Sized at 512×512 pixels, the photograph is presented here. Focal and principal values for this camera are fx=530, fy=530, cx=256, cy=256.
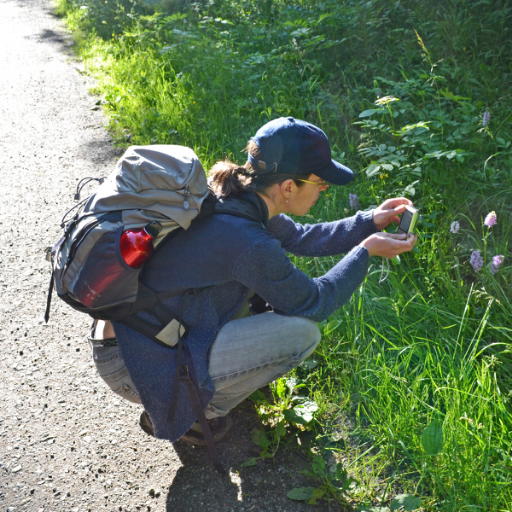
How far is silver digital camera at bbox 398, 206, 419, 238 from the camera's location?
2.25m

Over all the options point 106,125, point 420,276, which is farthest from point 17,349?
point 106,125

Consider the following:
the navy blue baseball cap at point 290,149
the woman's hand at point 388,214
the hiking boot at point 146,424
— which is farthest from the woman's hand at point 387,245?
the hiking boot at point 146,424

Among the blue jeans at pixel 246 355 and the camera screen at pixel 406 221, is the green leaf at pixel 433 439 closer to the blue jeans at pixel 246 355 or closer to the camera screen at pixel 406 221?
the blue jeans at pixel 246 355

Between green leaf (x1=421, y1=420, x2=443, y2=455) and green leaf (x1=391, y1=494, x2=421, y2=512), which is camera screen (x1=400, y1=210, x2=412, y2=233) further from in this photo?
green leaf (x1=391, y1=494, x2=421, y2=512)

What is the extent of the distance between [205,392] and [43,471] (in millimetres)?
877

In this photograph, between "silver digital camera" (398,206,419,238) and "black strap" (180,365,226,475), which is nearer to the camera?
"black strap" (180,365,226,475)

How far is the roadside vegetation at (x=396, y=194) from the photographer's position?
209cm

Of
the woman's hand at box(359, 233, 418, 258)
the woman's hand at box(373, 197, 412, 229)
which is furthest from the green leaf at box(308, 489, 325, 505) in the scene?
the woman's hand at box(373, 197, 412, 229)

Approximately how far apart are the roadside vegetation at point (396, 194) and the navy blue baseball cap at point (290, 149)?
0.84 meters

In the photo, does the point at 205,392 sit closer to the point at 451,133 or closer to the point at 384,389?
the point at 384,389

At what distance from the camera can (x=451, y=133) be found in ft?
11.8

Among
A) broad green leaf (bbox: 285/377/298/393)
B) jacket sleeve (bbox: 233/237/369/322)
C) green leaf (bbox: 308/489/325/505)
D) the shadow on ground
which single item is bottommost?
the shadow on ground

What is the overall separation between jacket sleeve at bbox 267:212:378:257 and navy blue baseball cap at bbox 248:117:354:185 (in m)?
0.46

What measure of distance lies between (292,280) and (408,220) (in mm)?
634
